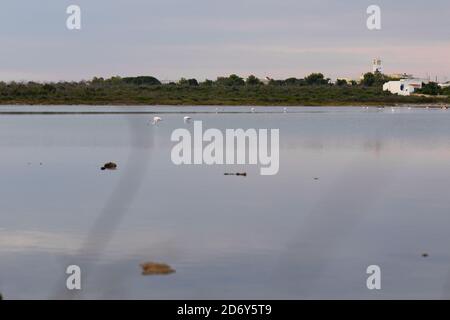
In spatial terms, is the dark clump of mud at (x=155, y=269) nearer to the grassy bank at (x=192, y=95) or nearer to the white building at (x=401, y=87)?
the grassy bank at (x=192, y=95)

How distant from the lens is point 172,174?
25.9 metres

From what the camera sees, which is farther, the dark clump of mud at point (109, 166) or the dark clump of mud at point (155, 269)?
the dark clump of mud at point (109, 166)

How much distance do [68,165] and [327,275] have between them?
655 inches

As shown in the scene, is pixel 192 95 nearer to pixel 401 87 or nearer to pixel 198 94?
pixel 198 94

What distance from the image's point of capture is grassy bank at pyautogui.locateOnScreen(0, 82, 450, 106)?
11094cm

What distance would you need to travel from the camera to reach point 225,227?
16.9 m

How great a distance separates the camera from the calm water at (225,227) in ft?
41.5

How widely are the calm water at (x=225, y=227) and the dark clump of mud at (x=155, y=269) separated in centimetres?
12

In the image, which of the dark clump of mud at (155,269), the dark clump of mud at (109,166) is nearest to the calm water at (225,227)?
A: the dark clump of mud at (155,269)

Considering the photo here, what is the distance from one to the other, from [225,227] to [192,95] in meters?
104

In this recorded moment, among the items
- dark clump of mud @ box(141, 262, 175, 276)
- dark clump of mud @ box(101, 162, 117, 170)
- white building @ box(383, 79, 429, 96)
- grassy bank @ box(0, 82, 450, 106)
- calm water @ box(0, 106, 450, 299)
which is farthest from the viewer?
white building @ box(383, 79, 429, 96)

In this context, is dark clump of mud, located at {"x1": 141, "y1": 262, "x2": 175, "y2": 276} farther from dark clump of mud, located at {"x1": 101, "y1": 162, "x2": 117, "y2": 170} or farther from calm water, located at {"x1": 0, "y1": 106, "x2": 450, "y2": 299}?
dark clump of mud, located at {"x1": 101, "y1": 162, "x2": 117, "y2": 170}

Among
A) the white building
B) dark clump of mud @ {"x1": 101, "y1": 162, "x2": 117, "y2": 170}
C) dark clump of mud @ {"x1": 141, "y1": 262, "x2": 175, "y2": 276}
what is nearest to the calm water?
dark clump of mud @ {"x1": 141, "y1": 262, "x2": 175, "y2": 276}

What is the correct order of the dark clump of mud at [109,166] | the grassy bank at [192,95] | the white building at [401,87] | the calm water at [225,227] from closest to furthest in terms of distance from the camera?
the calm water at [225,227] < the dark clump of mud at [109,166] < the grassy bank at [192,95] < the white building at [401,87]
